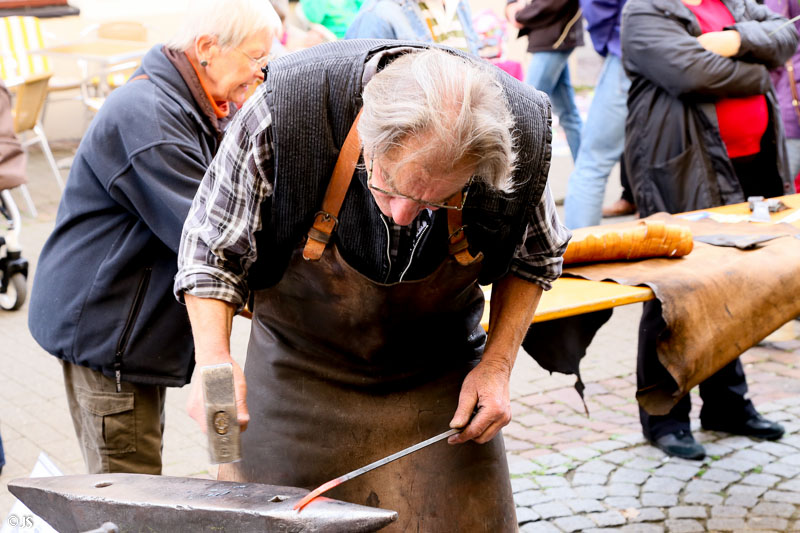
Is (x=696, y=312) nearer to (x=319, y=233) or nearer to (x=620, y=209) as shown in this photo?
(x=319, y=233)

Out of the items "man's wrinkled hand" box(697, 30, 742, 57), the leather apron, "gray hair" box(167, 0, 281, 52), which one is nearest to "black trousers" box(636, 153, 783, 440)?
"man's wrinkled hand" box(697, 30, 742, 57)

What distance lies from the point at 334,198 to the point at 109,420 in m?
1.08

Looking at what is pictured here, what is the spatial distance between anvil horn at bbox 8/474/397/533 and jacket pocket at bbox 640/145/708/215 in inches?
111

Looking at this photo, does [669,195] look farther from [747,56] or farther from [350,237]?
[350,237]

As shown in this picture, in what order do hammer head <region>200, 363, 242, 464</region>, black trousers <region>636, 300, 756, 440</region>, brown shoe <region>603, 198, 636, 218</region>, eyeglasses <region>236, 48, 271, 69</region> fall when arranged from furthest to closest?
brown shoe <region>603, 198, 636, 218</region>, black trousers <region>636, 300, 756, 440</region>, eyeglasses <region>236, 48, 271, 69</region>, hammer head <region>200, 363, 242, 464</region>

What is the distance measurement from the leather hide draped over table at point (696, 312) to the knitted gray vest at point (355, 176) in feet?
3.46

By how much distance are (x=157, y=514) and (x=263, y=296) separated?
70cm

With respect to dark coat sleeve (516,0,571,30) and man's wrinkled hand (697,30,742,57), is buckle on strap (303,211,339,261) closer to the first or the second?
man's wrinkled hand (697,30,742,57)

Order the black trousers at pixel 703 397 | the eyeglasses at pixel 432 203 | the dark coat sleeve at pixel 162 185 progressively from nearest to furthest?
the eyeglasses at pixel 432 203
the dark coat sleeve at pixel 162 185
the black trousers at pixel 703 397

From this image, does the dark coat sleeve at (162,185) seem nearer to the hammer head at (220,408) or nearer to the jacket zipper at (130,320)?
the jacket zipper at (130,320)

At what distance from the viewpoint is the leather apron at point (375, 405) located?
2240mm

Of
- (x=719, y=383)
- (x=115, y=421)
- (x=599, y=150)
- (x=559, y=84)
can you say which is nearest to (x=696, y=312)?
(x=719, y=383)

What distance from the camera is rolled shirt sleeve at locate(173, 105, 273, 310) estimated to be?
1991mm

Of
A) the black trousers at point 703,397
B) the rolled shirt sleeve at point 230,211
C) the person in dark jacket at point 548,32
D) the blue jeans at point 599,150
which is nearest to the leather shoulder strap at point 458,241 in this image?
the rolled shirt sleeve at point 230,211
